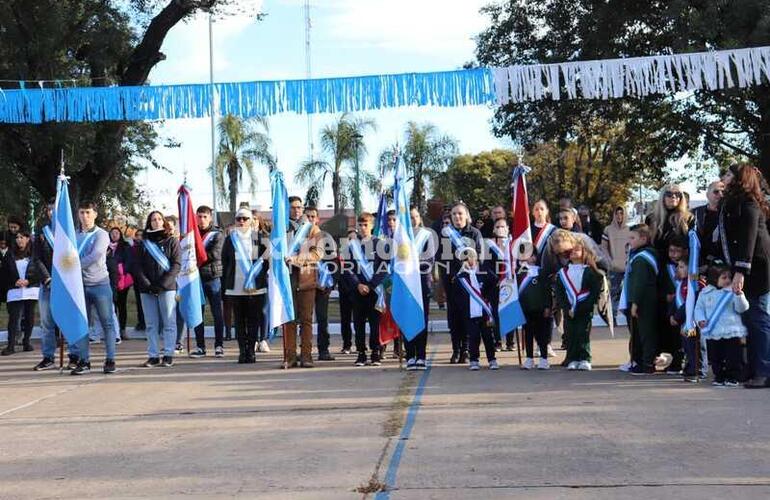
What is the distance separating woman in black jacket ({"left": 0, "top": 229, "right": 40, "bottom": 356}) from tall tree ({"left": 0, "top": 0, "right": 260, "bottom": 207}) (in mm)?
6099

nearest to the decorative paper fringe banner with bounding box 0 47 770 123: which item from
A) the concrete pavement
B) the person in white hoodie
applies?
the concrete pavement

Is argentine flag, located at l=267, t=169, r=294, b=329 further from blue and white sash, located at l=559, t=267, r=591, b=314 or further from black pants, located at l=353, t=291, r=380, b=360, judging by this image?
blue and white sash, located at l=559, t=267, r=591, b=314

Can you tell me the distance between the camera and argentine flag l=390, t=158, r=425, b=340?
37.5 feet

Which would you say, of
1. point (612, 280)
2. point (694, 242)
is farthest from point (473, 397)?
point (612, 280)

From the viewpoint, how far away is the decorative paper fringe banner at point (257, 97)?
12438mm

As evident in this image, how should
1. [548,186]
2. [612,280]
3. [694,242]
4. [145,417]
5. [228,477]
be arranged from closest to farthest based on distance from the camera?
[228,477] → [145,417] → [694,242] → [612,280] → [548,186]

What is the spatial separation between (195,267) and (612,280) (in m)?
7.77

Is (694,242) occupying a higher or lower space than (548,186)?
lower

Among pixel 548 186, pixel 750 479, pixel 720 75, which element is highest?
pixel 548 186

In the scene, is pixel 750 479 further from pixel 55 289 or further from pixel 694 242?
pixel 55 289

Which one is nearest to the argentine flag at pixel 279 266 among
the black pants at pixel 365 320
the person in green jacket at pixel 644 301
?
the black pants at pixel 365 320

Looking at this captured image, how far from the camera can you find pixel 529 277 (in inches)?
452

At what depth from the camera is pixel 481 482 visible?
5.61 m

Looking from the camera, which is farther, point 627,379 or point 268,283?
point 268,283
